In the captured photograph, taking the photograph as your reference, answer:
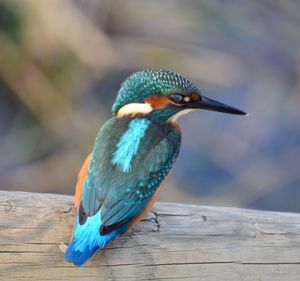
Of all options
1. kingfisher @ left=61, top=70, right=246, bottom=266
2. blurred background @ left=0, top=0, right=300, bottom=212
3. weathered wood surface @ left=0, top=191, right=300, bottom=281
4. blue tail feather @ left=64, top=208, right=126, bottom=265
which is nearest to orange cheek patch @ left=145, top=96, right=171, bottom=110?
kingfisher @ left=61, top=70, right=246, bottom=266

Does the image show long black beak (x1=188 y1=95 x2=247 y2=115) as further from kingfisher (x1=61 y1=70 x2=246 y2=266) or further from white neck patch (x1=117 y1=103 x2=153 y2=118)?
white neck patch (x1=117 y1=103 x2=153 y2=118)

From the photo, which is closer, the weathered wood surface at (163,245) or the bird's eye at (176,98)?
the weathered wood surface at (163,245)

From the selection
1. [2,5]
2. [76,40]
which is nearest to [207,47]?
[76,40]

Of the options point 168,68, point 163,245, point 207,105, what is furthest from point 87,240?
point 168,68

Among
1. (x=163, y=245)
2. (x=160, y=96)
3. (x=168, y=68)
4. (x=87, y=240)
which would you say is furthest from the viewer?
(x=168, y=68)

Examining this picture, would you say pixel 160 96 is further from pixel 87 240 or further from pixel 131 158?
pixel 87 240

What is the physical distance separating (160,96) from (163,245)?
455 millimetres

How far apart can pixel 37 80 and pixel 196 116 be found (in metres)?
1.05

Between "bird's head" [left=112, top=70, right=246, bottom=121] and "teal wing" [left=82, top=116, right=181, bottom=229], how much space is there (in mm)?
43

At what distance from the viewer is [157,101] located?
2.28 metres

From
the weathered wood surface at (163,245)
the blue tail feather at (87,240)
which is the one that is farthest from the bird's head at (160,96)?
the blue tail feather at (87,240)

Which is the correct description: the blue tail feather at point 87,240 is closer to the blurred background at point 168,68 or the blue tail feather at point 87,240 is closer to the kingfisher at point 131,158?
the kingfisher at point 131,158

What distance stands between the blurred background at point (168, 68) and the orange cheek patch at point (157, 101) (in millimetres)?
2510

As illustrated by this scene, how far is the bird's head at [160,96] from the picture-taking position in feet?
7.37
